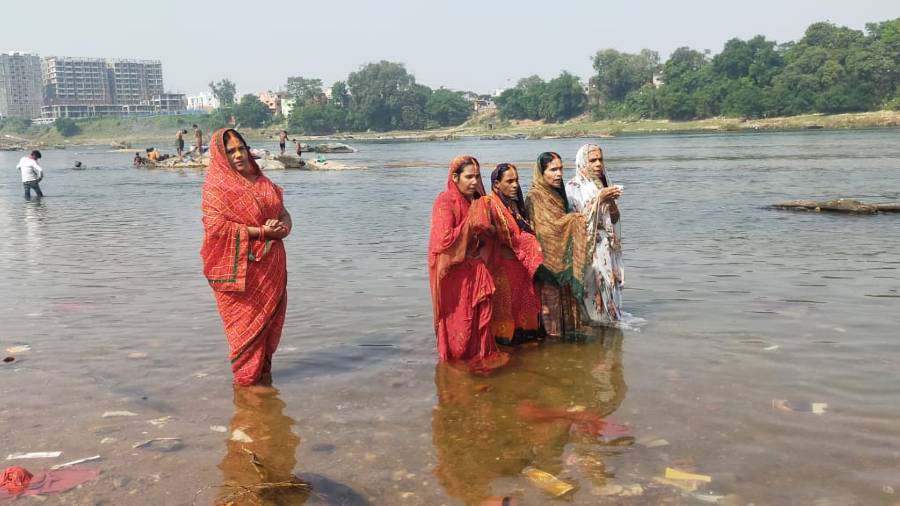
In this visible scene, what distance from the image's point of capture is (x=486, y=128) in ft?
372

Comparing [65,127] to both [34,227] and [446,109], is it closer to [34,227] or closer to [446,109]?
[446,109]

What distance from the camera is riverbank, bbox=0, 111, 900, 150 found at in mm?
71500

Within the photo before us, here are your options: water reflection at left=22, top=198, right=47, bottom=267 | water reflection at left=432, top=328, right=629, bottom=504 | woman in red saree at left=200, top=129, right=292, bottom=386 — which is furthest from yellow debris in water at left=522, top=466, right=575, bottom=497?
water reflection at left=22, top=198, right=47, bottom=267

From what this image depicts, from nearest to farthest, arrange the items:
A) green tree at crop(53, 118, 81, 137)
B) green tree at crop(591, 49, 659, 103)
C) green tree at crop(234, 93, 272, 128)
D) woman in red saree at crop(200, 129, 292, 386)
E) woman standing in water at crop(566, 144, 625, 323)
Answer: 1. woman in red saree at crop(200, 129, 292, 386)
2. woman standing in water at crop(566, 144, 625, 323)
3. green tree at crop(591, 49, 659, 103)
4. green tree at crop(234, 93, 272, 128)
5. green tree at crop(53, 118, 81, 137)

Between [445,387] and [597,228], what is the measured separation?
180 centimetres

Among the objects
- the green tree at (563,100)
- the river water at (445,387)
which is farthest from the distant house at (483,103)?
the river water at (445,387)

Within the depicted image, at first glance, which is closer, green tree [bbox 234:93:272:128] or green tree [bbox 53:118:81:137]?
green tree [bbox 234:93:272:128]

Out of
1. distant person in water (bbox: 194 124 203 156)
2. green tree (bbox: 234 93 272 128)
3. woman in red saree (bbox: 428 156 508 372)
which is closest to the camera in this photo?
woman in red saree (bbox: 428 156 508 372)

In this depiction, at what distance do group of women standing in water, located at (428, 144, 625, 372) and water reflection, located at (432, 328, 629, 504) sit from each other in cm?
24

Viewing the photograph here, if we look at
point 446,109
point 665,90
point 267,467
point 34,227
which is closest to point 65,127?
point 446,109

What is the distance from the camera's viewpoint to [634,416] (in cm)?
447

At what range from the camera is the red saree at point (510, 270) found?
209 inches

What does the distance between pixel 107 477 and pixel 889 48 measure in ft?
297

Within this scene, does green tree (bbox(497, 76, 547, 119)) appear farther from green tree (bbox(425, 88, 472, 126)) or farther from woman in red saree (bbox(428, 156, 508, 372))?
woman in red saree (bbox(428, 156, 508, 372))
